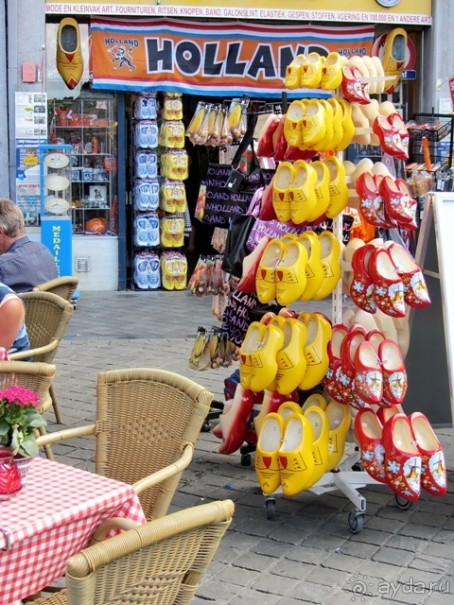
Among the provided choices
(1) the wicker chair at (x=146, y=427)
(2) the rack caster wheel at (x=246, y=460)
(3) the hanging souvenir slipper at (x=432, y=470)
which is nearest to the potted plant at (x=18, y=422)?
(1) the wicker chair at (x=146, y=427)

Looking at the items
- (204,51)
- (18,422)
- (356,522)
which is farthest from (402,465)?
(204,51)

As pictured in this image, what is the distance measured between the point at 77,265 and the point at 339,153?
712 centimetres

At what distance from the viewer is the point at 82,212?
11.8 meters

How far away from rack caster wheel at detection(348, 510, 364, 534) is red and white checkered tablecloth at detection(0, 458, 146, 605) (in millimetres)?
1923

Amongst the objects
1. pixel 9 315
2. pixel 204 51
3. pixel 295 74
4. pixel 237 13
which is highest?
pixel 237 13

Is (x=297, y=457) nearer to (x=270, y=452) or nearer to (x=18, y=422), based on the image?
(x=270, y=452)

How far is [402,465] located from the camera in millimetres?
4504

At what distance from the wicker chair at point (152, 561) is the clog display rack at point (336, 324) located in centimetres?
208

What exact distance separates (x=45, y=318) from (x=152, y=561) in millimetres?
3482

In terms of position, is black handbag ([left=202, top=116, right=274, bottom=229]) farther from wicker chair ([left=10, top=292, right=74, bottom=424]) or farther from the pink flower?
the pink flower

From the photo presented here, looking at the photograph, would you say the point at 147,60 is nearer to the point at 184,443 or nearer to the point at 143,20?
the point at 143,20

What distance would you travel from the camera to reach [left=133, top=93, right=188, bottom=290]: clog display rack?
454 inches

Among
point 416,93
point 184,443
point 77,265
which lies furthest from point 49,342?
point 416,93

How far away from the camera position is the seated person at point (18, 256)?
20.0 ft
